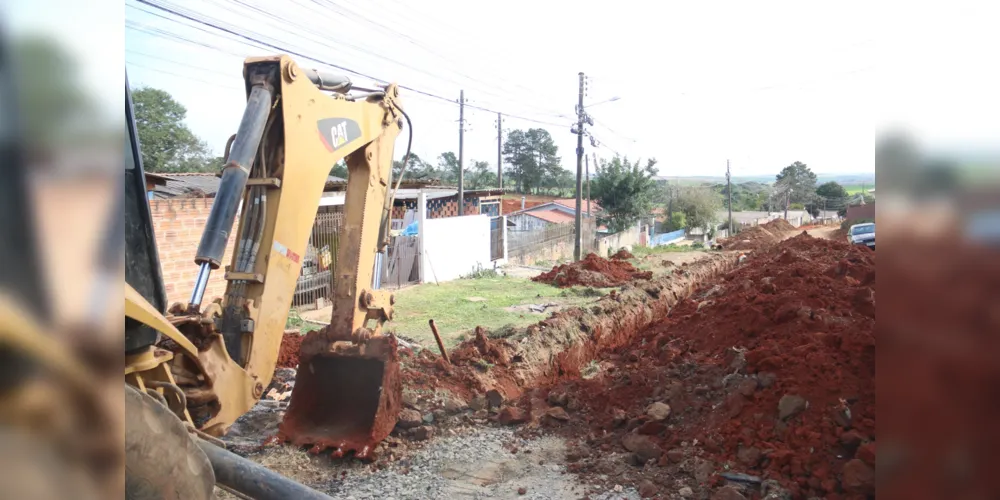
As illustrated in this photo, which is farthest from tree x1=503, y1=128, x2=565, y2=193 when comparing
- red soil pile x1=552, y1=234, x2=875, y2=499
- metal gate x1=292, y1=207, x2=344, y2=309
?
red soil pile x1=552, y1=234, x2=875, y2=499

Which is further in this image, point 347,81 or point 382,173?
point 382,173

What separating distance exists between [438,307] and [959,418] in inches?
502

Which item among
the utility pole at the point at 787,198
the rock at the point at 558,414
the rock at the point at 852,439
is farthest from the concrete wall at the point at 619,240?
the rock at the point at 852,439

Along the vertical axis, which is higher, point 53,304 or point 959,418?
point 53,304

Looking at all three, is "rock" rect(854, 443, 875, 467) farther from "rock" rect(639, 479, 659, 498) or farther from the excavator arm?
the excavator arm

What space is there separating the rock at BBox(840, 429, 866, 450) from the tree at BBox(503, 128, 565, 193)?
168 ft

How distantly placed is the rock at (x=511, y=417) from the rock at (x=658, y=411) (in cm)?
127

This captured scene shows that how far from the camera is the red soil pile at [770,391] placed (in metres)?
4.41

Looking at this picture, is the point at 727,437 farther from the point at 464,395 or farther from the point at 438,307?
the point at 438,307

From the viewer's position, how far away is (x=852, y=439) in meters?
4.29

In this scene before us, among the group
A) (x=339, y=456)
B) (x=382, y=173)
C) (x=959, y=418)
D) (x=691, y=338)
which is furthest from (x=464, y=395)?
(x=959, y=418)

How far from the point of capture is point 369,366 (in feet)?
17.7

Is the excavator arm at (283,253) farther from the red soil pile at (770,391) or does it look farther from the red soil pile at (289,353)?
the red soil pile at (289,353)

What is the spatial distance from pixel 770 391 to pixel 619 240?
26.9 metres
